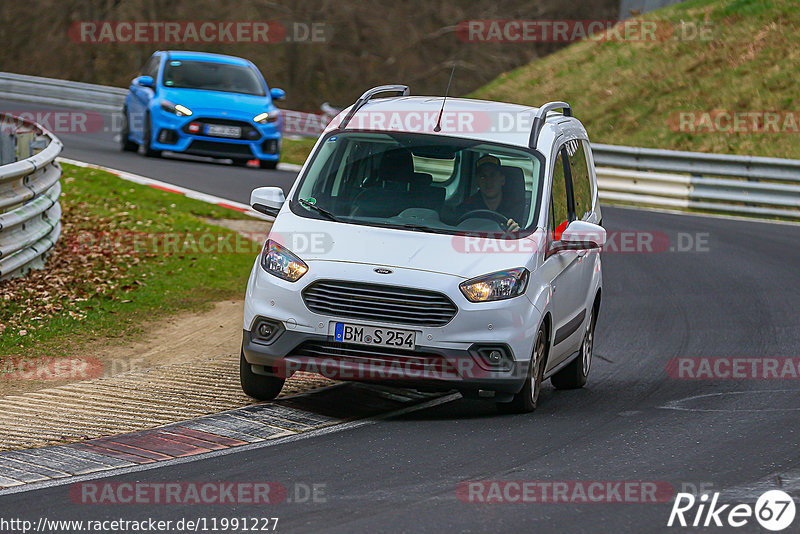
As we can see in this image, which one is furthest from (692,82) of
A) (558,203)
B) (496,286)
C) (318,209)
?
(496,286)

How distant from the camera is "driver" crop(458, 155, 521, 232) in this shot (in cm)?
887

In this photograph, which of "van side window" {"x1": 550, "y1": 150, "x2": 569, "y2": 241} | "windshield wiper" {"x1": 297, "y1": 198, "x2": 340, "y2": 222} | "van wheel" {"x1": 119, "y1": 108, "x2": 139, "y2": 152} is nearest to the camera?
"windshield wiper" {"x1": 297, "y1": 198, "x2": 340, "y2": 222}

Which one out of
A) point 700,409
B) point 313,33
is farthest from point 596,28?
point 700,409

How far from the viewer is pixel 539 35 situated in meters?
58.1

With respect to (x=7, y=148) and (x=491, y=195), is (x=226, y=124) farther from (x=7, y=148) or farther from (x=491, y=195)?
(x=491, y=195)

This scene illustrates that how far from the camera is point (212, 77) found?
24000 mm

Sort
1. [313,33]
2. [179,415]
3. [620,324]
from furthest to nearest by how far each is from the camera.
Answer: [313,33] → [620,324] → [179,415]

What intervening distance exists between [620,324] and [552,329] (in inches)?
165

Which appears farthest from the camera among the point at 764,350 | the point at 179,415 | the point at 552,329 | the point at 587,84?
the point at 587,84

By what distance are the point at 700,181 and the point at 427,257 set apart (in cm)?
1716

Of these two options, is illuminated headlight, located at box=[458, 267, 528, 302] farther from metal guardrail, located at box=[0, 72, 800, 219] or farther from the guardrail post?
metal guardrail, located at box=[0, 72, 800, 219]

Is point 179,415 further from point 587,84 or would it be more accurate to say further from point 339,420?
point 587,84

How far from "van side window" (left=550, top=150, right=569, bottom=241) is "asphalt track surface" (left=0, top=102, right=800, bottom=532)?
124cm

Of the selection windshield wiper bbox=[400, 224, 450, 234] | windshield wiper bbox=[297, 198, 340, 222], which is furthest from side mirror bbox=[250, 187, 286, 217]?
windshield wiper bbox=[400, 224, 450, 234]
